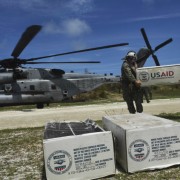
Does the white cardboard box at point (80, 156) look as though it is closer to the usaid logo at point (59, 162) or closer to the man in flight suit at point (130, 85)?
the usaid logo at point (59, 162)

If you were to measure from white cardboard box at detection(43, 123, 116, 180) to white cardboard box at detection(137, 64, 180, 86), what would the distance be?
614 centimetres

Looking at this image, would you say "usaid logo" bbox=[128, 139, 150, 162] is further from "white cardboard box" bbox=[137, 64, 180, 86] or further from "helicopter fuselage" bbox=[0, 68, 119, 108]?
"helicopter fuselage" bbox=[0, 68, 119, 108]

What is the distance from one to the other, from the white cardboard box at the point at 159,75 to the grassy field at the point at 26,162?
12.6 feet

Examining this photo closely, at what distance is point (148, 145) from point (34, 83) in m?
16.7

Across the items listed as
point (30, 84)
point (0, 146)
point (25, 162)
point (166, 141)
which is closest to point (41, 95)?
point (30, 84)

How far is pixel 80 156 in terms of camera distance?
4438mm

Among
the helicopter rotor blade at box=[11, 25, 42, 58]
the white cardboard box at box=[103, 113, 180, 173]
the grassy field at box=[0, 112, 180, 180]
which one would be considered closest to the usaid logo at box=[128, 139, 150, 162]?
the white cardboard box at box=[103, 113, 180, 173]

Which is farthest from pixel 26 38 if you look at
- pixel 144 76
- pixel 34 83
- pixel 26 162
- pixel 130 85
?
pixel 26 162

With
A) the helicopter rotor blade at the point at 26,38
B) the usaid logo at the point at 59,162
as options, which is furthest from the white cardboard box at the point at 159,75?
the helicopter rotor blade at the point at 26,38

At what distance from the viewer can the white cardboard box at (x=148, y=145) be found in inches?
181

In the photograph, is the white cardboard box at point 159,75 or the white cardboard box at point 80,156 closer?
the white cardboard box at point 80,156

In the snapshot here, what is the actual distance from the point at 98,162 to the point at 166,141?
1046mm

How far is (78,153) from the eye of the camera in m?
4.42

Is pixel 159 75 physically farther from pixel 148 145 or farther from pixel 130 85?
pixel 148 145
